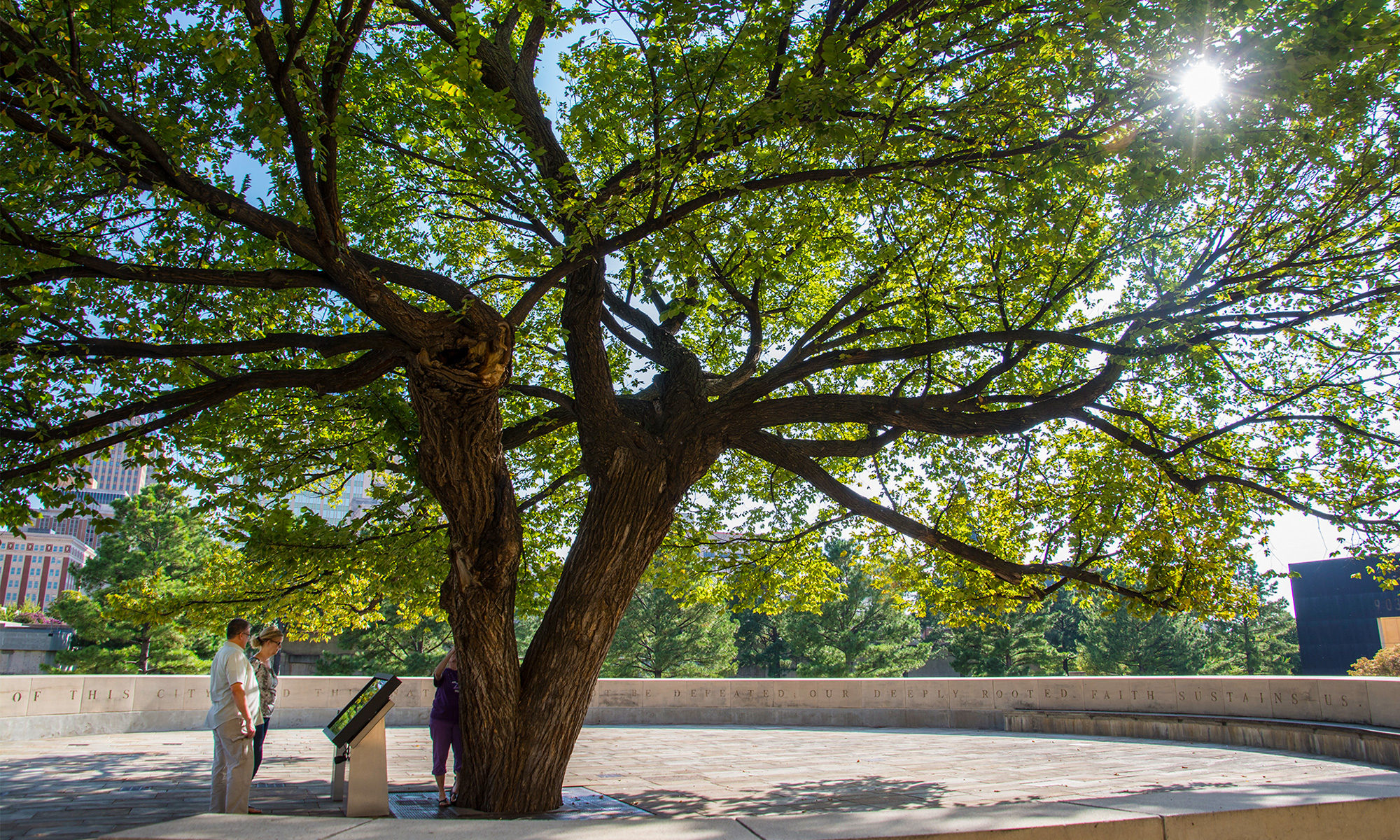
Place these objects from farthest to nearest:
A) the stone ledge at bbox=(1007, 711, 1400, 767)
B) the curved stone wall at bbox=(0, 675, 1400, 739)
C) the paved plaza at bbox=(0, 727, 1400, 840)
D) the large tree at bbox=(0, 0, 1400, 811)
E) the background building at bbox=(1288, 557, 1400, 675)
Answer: the background building at bbox=(1288, 557, 1400, 675) < the curved stone wall at bbox=(0, 675, 1400, 739) < the stone ledge at bbox=(1007, 711, 1400, 767) < the paved plaza at bbox=(0, 727, 1400, 840) < the large tree at bbox=(0, 0, 1400, 811)

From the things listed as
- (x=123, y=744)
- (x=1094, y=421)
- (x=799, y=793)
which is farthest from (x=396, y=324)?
(x=123, y=744)

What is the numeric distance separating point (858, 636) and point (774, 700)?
19.9 meters

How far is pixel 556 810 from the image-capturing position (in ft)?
22.1

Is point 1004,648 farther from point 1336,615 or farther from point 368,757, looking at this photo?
point 368,757

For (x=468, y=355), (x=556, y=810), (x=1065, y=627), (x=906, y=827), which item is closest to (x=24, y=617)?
(x=1065, y=627)

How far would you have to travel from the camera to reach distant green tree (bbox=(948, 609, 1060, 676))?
37.4 metres

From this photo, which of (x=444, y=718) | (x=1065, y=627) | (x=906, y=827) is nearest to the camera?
(x=906, y=827)

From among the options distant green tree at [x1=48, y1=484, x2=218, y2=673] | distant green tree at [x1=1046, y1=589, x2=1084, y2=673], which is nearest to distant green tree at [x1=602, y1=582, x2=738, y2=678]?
distant green tree at [x1=48, y1=484, x2=218, y2=673]

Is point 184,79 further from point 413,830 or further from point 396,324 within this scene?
point 413,830

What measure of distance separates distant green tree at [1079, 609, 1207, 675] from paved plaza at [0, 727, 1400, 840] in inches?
1167

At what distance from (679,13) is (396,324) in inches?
107

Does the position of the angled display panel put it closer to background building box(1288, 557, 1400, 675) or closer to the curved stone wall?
the curved stone wall

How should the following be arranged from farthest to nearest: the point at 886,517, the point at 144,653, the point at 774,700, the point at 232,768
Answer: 1. the point at 144,653
2. the point at 774,700
3. the point at 886,517
4. the point at 232,768

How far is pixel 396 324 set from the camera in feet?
17.9
